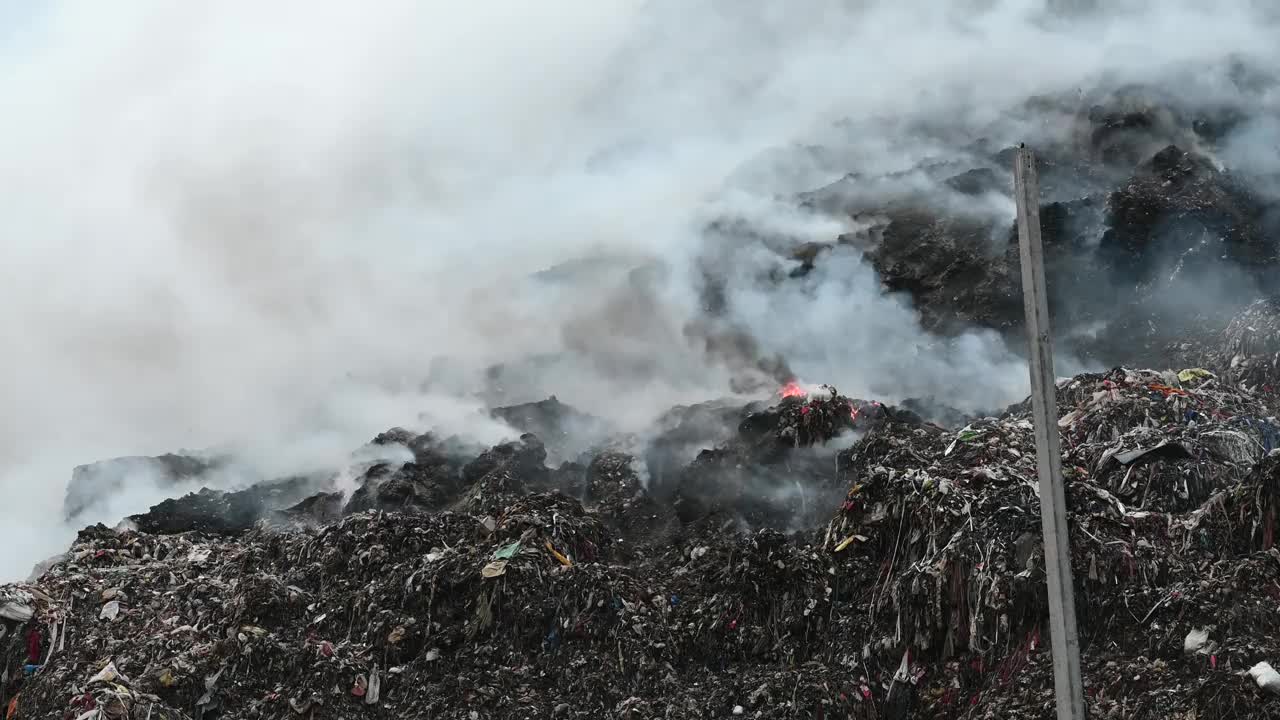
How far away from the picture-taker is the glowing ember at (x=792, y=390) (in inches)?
535

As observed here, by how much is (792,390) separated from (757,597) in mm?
6026

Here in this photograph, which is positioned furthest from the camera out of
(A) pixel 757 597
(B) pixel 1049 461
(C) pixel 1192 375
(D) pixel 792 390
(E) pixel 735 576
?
(D) pixel 792 390

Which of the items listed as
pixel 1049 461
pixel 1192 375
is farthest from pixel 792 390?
Answer: pixel 1049 461

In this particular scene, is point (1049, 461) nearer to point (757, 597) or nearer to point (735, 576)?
point (757, 597)

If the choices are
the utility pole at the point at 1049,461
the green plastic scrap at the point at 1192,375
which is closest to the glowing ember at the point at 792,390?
the green plastic scrap at the point at 1192,375

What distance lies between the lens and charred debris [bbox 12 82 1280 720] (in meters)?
7.28

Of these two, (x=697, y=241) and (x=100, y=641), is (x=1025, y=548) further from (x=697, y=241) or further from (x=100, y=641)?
(x=697, y=241)

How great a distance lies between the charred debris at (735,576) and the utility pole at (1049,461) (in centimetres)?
200

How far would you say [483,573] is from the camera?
9031 millimetres

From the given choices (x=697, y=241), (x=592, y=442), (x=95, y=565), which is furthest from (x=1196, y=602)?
(x=697, y=241)

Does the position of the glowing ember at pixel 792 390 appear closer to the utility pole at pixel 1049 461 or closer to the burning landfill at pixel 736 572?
the burning landfill at pixel 736 572

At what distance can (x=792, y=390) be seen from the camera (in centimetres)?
1423

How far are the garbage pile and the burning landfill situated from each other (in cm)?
3

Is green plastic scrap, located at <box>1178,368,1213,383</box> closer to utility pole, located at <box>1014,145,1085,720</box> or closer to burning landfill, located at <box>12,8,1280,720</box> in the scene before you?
burning landfill, located at <box>12,8,1280,720</box>
